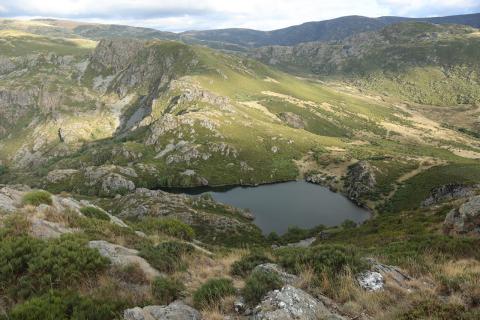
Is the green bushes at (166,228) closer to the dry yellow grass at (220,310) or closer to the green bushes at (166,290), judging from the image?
the green bushes at (166,290)

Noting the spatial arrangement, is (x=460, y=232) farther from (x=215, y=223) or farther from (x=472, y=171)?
(x=472, y=171)

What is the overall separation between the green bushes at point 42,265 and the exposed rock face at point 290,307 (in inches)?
329

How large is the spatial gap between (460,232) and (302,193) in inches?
6213

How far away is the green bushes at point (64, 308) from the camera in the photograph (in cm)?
1242

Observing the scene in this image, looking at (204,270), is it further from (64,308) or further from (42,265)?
(42,265)

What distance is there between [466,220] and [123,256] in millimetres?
39879

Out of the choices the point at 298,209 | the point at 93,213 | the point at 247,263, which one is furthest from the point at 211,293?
the point at 298,209

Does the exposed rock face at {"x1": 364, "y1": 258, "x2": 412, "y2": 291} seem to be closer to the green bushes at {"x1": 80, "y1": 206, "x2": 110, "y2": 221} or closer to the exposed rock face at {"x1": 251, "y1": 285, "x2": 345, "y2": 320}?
the exposed rock face at {"x1": 251, "y1": 285, "x2": 345, "y2": 320}

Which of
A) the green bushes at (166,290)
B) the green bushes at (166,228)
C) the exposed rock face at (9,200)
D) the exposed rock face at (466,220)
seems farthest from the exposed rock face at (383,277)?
the exposed rock face at (466,220)

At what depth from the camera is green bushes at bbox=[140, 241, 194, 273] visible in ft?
62.4

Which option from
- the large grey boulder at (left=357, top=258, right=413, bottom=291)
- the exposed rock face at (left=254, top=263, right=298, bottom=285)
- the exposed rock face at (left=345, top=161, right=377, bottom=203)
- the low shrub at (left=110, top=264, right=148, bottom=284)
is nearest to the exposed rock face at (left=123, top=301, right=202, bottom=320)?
the low shrub at (left=110, top=264, right=148, bottom=284)

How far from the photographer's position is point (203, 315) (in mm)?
13547

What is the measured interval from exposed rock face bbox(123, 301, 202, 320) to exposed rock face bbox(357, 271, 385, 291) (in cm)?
751

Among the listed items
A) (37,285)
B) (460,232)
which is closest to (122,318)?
(37,285)
